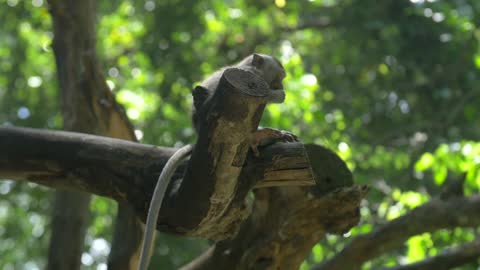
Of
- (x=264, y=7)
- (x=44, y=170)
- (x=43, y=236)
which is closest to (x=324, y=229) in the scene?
(x=44, y=170)

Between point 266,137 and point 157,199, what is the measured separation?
55cm

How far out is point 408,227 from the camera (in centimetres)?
509

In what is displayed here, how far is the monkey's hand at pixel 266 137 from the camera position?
124 inches

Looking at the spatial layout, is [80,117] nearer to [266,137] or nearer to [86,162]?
[86,162]

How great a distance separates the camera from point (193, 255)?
714 centimetres

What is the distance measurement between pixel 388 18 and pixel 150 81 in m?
3.20

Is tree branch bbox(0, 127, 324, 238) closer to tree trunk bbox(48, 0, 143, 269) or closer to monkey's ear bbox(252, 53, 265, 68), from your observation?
tree trunk bbox(48, 0, 143, 269)

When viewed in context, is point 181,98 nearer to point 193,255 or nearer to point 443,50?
point 193,255

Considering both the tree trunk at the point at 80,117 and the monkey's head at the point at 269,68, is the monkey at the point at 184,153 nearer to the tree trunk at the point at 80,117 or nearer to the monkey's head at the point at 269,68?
the tree trunk at the point at 80,117

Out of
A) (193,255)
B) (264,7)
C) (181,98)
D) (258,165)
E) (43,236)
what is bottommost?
(43,236)

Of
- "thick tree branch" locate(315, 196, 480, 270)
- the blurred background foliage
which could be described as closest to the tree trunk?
"thick tree branch" locate(315, 196, 480, 270)

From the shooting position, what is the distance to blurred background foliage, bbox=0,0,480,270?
8070 millimetres

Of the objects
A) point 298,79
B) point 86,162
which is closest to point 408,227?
point 86,162

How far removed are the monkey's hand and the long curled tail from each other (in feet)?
1.20
